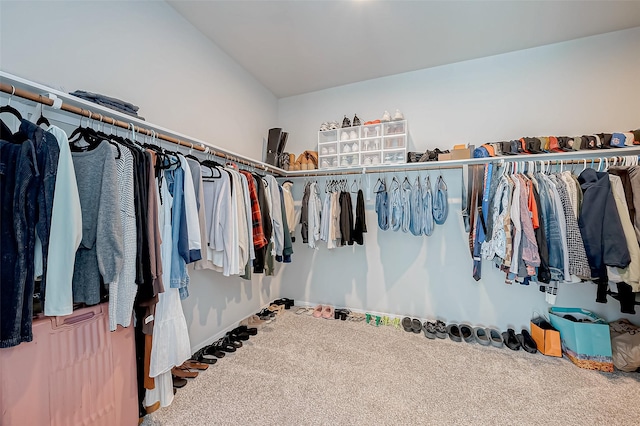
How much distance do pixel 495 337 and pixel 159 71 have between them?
12.6 feet

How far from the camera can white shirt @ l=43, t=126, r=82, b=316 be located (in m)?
1.02

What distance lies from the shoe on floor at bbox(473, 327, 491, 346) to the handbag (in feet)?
1.33

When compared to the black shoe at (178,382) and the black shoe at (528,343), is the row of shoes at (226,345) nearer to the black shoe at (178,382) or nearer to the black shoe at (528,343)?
the black shoe at (178,382)

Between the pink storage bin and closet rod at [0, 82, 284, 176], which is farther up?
closet rod at [0, 82, 284, 176]

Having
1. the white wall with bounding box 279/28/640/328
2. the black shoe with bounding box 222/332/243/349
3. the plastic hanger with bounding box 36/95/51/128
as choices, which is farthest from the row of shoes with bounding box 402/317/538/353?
the plastic hanger with bounding box 36/95/51/128

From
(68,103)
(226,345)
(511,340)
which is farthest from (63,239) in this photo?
(511,340)

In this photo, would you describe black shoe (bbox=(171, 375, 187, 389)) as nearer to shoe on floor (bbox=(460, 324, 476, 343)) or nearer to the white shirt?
the white shirt

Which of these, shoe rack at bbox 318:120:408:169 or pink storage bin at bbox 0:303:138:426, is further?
shoe rack at bbox 318:120:408:169

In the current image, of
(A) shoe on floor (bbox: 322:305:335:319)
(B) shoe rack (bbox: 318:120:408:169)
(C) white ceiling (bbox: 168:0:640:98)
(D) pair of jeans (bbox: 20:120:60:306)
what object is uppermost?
(C) white ceiling (bbox: 168:0:640:98)

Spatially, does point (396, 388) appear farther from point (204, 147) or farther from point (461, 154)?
point (204, 147)

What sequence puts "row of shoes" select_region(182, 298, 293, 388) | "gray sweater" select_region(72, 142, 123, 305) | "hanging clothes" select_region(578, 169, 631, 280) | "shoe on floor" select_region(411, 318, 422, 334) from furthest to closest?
"shoe on floor" select_region(411, 318, 422, 334) < "row of shoes" select_region(182, 298, 293, 388) < "hanging clothes" select_region(578, 169, 631, 280) < "gray sweater" select_region(72, 142, 123, 305)

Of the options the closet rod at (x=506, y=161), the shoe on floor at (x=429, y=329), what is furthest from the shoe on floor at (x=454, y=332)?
the closet rod at (x=506, y=161)

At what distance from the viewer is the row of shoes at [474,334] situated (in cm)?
234

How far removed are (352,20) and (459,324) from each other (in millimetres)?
3211
